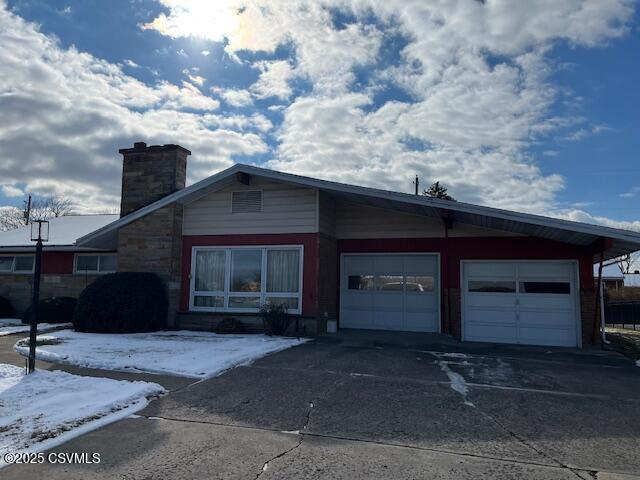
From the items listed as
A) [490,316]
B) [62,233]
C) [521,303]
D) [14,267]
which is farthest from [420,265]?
[14,267]

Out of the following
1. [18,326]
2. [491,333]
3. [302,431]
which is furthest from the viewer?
[18,326]

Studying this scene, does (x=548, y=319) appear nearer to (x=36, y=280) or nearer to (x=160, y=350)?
(x=160, y=350)

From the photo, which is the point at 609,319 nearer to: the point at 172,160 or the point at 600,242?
the point at 600,242

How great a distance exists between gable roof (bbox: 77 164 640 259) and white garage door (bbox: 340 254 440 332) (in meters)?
1.68

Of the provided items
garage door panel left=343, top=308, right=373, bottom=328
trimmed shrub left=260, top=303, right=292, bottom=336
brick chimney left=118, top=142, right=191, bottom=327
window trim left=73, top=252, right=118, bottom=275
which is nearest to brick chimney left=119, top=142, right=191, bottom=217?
brick chimney left=118, top=142, right=191, bottom=327

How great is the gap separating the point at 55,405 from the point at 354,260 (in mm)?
9940

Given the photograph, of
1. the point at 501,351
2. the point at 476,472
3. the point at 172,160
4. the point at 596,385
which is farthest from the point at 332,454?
the point at 172,160

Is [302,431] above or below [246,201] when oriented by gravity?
below

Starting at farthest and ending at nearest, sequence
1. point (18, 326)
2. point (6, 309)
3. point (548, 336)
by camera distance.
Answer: point (6, 309)
point (18, 326)
point (548, 336)

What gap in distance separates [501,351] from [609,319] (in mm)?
17125

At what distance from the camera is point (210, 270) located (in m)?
14.8

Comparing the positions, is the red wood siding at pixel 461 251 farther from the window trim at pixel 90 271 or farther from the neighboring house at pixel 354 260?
the window trim at pixel 90 271

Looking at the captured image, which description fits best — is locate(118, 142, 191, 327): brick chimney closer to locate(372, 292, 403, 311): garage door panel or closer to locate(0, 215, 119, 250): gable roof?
locate(0, 215, 119, 250): gable roof

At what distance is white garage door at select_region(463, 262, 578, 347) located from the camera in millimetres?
12961
